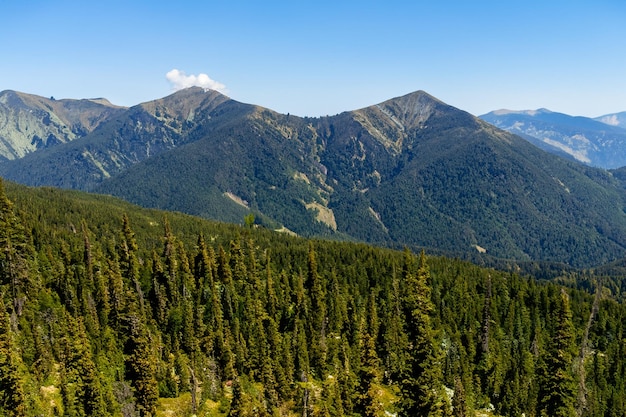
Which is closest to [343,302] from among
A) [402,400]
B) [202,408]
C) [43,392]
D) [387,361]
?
[387,361]

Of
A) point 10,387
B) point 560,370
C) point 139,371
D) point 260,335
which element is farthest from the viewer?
point 260,335

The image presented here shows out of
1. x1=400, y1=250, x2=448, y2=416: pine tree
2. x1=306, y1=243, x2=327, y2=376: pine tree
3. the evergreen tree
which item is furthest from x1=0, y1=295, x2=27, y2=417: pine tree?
x1=306, y1=243, x2=327, y2=376: pine tree

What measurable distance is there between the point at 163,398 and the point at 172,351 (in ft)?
61.7

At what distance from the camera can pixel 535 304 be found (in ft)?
589

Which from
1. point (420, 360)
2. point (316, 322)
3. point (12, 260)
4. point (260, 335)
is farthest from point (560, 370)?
point (316, 322)

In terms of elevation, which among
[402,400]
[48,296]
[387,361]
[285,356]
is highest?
[402,400]

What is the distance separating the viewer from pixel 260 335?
408 ft

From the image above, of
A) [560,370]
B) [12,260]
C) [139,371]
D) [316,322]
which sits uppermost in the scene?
[12,260]

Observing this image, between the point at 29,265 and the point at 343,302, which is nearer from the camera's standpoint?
the point at 29,265

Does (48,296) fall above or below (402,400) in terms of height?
below

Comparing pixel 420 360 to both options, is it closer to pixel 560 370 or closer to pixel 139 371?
pixel 560 370

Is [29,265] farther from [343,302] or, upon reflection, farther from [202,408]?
[343,302]

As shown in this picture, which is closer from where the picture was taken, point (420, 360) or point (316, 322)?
point (420, 360)

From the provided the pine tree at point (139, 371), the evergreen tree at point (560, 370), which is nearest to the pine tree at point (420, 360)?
the evergreen tree at point (560, 370)
